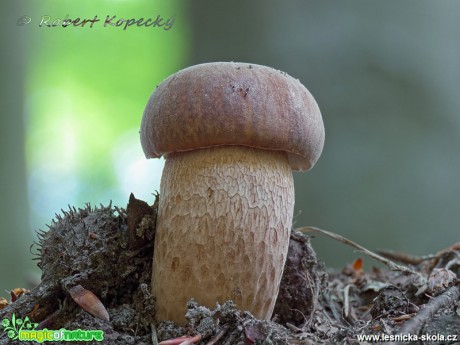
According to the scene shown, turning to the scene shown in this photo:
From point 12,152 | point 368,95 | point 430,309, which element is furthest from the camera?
point 12,152

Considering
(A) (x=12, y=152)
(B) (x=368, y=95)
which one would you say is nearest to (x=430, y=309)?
(B) (x=368, y=95)

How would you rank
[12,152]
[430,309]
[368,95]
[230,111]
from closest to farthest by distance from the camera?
1. [430,309]
2. [230,111]
3. [368,95]
4. [12,152]

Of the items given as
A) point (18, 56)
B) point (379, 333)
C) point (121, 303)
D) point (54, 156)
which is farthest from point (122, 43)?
point (379, 333)

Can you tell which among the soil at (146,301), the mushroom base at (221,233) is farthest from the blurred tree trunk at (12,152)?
the mushroom base at (221,233)

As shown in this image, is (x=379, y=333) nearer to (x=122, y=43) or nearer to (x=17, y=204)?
(x=17, y=204)

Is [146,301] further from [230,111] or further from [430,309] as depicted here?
[430,309]

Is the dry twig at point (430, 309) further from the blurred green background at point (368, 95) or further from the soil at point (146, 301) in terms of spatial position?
the blurred green background at point (368, 95)
